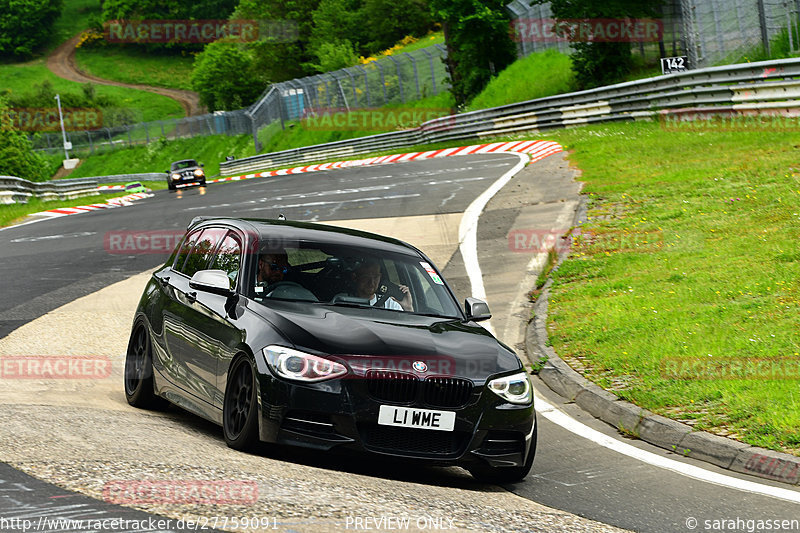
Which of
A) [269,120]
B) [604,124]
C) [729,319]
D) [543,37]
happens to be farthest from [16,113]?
[729,319]

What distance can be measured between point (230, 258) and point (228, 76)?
105658 millimetres

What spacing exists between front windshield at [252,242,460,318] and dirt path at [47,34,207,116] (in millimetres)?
115051

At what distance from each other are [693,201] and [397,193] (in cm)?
920

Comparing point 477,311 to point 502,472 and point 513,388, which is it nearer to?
point 513,388

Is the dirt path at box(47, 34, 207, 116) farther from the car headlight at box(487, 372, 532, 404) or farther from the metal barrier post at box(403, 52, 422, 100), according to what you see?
the car headlight at box(487, 372, 532, 404)

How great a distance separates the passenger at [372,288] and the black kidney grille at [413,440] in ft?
4.61

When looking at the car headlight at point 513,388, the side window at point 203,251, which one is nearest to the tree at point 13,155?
the side window at point 203,251

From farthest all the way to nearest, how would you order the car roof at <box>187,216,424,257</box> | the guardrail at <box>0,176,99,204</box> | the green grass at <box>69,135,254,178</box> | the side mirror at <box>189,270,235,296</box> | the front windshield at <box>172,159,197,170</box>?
the green grass at <box>69,135,254,178</box>, the front windshield at <box>172,159,197,170</box>, the guardrail at <box>0,176,99,204</box>, the car roof at <box>187,216,424,257</box>, the side mirror at <box>189,270,235,296</box>

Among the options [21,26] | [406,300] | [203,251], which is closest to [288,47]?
[21,26]

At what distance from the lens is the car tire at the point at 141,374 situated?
857 cm

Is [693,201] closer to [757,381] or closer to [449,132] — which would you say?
[757,381]

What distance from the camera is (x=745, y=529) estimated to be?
5832mm
